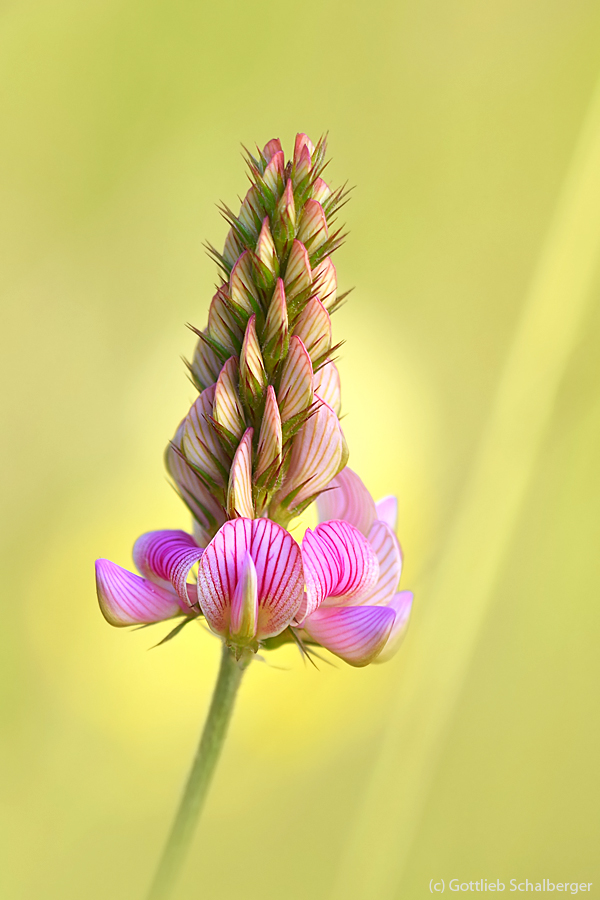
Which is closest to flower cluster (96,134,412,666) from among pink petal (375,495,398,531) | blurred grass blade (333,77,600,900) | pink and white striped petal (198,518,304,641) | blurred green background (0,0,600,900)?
pink and white striped petal (198,518,304,641)

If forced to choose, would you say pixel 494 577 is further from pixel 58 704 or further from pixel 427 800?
pixel 58 704

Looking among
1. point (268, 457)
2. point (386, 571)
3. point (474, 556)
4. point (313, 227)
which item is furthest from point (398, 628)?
point (474, 556)

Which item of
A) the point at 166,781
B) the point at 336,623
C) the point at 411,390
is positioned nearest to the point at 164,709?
the point at 166,781

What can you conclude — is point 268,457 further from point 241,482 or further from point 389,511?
point 389,511

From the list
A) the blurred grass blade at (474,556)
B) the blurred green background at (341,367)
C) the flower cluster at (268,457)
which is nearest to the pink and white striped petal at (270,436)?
the flower cluster at (268,457)

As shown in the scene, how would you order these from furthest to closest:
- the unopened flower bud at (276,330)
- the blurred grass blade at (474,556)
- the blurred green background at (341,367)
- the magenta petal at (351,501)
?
the blurred green background at (341,367) → the blurred grass blade at (474,556) → the magenta petal at (351,501) → the unopened flower bud at (276,330)

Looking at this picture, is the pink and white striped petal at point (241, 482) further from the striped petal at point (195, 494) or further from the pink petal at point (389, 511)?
the pink petal at point (389, 511)
